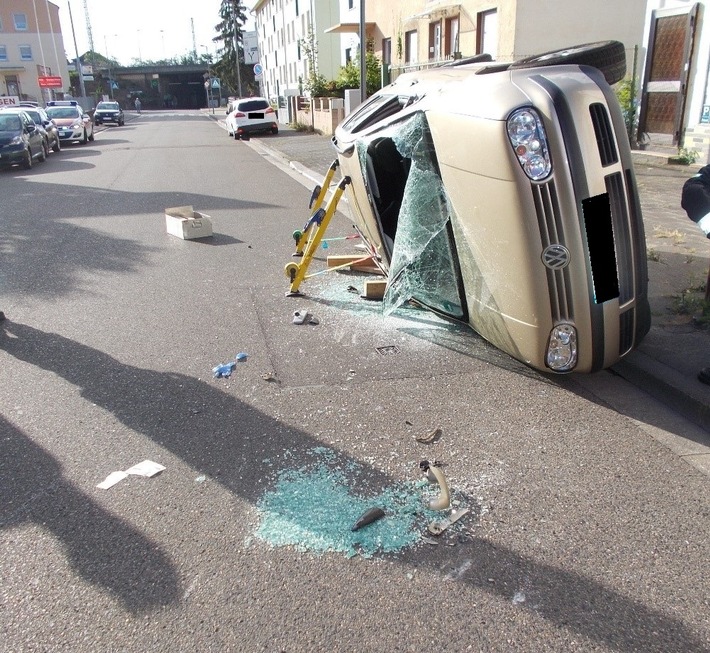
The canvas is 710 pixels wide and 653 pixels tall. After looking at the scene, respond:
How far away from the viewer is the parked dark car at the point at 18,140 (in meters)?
18.0

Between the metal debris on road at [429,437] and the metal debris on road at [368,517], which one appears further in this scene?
the metal debris on road at [429,437]

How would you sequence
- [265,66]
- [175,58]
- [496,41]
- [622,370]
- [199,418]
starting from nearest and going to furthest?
[199,418], [622,370], [496,41], [265,66], [175,58]

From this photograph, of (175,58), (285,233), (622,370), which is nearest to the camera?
(622,370)

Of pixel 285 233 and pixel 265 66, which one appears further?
pixel 265 66

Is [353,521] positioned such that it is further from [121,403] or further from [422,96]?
[422,96]

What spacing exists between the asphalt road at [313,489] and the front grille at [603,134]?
1.54 metres

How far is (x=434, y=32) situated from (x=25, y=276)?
20.2 meters

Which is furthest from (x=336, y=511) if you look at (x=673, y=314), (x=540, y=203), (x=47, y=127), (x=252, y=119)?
(x=252, y=119)

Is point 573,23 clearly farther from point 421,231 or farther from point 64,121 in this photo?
point 64,121

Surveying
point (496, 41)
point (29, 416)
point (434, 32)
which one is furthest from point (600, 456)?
point (434, 32)

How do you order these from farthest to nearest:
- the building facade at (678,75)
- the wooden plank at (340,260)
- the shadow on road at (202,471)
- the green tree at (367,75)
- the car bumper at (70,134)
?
the car bumper at (70,134) < the green tree at (367,75) < the building facade at (678,75) < the wooden plank at (340,260) < the shadow on road at (202,471)

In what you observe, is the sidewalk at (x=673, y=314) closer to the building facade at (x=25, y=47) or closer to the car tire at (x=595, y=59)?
the car tire at (x=595, y=59)

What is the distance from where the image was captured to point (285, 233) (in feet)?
31.0

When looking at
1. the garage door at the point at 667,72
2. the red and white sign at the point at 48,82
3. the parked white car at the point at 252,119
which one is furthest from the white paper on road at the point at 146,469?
the red and white sign at the point at 48,82
